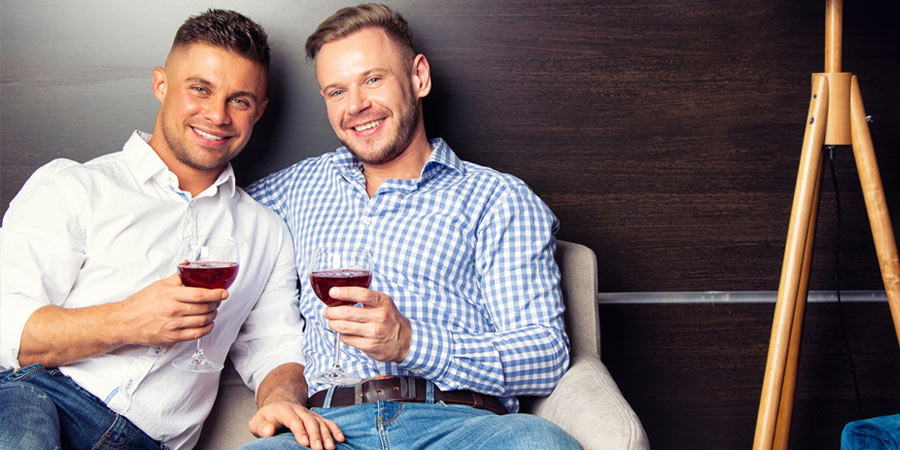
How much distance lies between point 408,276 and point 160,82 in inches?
36.0

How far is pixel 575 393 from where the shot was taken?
59.6 inches

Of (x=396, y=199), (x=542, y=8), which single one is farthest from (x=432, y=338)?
(x=542, y=8)

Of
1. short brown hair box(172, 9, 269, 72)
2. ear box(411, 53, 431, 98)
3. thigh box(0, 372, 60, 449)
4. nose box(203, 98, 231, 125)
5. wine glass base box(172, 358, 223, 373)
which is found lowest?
thigh box(0, 372, 60, 449)

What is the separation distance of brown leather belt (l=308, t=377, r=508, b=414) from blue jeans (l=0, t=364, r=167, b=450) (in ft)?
1.51

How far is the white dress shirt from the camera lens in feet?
4.99

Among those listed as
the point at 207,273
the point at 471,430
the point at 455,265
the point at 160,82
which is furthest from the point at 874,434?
the point at 160,82

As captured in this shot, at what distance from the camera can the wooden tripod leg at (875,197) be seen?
168cm

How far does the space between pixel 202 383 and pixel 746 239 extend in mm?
1773

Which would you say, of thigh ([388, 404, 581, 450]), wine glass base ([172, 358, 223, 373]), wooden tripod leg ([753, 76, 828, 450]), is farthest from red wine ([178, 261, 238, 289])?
wooden tripod leg ([753, 76, 828, 450])

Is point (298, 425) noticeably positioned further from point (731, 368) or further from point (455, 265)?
point (731, 368)

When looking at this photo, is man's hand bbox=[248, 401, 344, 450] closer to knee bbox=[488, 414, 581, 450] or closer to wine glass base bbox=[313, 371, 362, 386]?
wine glass base bbox=[313, 371, 362, 386]

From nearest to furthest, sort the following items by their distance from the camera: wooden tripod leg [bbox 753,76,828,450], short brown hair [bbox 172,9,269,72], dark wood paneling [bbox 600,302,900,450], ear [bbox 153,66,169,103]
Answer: wooden tripod leg [bbox 753,76,828,450], short brown hair [bbox 172,9,269,72], ear [bbox 153,66,169,103], dark wood paneling [bbox 600,302,900,450]

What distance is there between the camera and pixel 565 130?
7.23 ft

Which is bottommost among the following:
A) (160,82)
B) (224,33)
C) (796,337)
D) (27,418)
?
(796,337)
